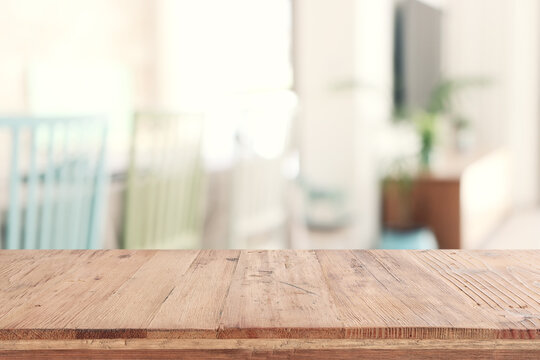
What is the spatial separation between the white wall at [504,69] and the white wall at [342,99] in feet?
6.18

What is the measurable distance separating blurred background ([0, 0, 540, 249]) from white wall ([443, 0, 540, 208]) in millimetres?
12

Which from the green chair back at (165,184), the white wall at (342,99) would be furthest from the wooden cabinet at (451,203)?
the green chair back at (165,184)

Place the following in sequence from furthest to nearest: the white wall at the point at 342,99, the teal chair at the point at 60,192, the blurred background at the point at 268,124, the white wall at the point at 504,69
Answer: the white wall at the point at 504,69
the white wall at the point at 342,99
the blurred background at the point at 268,124
the teal chair at the point at 60,192

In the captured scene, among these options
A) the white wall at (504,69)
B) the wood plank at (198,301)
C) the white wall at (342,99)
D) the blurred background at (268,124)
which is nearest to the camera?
the wood plank at (198,301)

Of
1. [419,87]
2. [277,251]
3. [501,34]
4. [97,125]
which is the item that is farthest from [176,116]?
[501,34]

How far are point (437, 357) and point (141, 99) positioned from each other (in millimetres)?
4294

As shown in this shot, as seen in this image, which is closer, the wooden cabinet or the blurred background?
the blurred background

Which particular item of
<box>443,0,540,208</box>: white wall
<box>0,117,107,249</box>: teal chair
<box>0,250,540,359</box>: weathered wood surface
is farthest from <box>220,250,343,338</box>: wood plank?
<box>443,0,540,208</box>: white wall

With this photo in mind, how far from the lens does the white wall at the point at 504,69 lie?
5660mm

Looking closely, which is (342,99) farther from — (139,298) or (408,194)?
(139,298)

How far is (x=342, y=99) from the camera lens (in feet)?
13.0

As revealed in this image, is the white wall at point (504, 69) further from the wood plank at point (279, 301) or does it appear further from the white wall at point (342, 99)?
the wood plank at point (279, 301)

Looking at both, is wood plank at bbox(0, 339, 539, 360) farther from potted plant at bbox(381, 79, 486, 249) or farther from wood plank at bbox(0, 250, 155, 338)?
potted plant at bbox(381, 79, 486, 249)

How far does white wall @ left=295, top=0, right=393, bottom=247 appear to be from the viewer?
12.8ft
